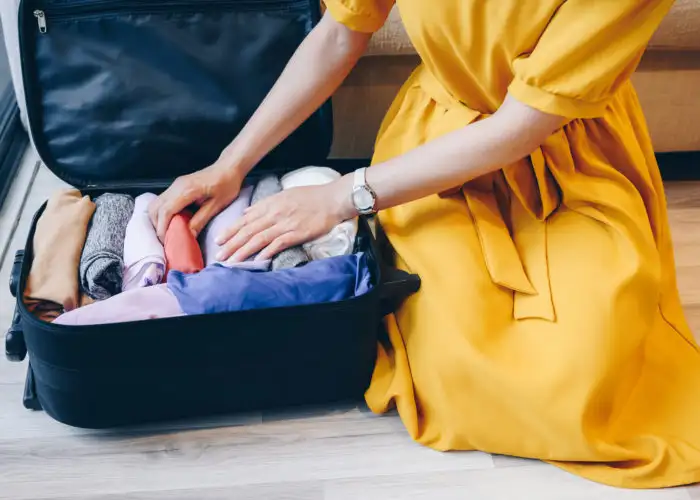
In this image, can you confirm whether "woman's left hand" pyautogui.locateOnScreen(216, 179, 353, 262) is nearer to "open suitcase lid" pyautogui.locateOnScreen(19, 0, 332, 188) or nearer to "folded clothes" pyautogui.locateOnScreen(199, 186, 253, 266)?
"folded clothes" pyautogui.locateOnScreen(199, 186, 253, 266)

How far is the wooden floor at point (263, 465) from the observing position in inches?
35.8

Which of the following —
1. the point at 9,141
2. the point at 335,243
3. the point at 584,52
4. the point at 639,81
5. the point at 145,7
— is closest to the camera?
the point at 584,52

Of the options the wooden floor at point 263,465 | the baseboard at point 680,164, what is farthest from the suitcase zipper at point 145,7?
the baseboard at point 680,164

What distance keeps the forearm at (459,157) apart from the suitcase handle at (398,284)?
0.30 feet

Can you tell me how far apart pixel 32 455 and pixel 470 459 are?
23.2 inches

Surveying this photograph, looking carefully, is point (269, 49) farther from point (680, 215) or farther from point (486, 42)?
point (680, 215)

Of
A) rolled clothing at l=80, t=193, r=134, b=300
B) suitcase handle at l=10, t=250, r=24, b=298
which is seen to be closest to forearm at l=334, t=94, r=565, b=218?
rolled clothing at l=80, t=193, r=134, b=300

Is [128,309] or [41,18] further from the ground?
[41,18]

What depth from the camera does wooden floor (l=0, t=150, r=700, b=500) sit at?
0.91 m

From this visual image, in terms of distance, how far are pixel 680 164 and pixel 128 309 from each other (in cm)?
124

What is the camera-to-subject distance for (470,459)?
37.3 inches

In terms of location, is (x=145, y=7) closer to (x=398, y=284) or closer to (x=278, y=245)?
(x=278, y=245)

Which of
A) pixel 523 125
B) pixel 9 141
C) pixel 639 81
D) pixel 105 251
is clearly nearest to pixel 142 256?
pixel 105 251

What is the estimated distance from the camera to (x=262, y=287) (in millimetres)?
888
